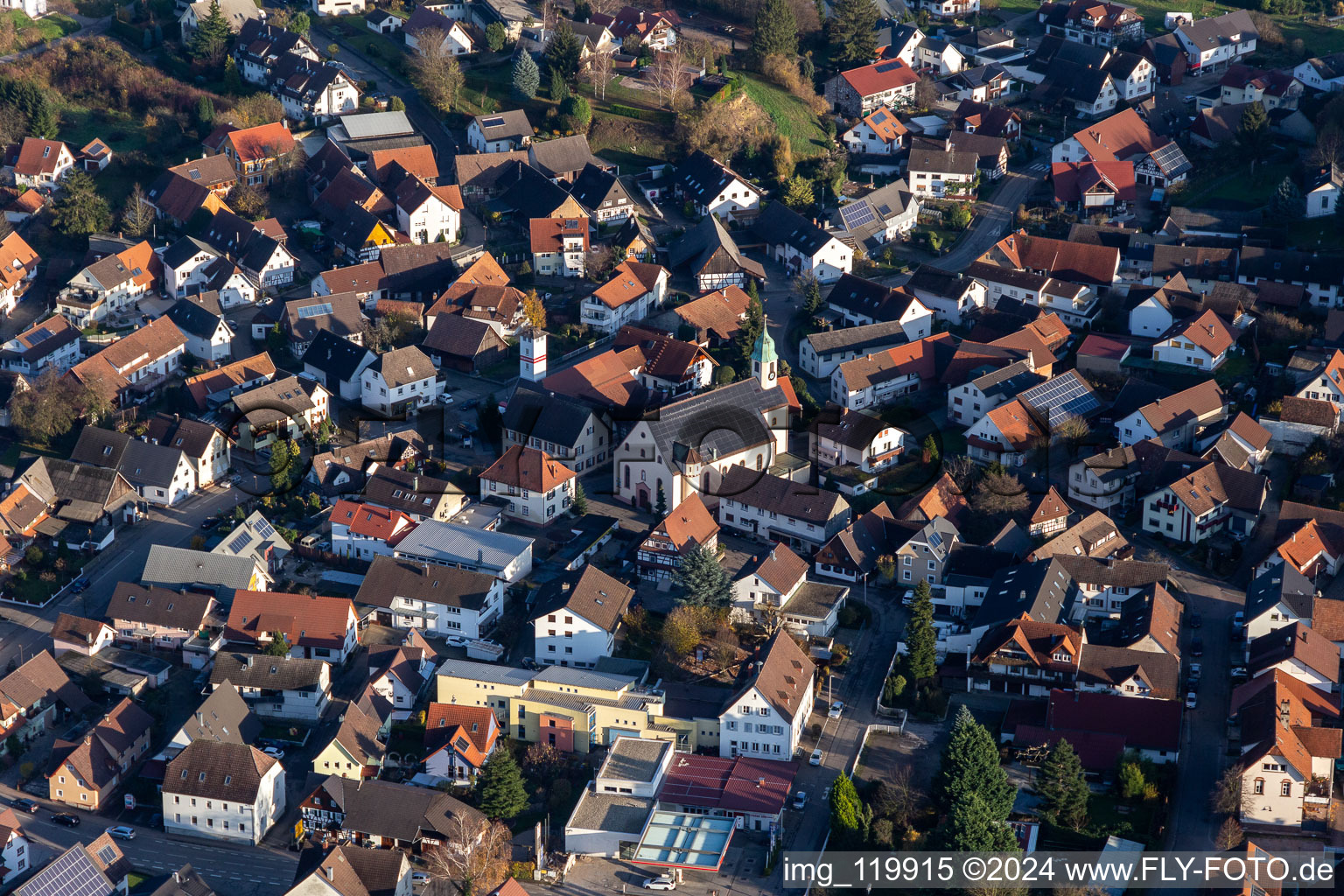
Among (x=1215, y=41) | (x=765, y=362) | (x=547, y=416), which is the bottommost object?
(x=1215, y=41)

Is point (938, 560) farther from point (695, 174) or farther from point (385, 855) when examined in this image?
point (695, 174)

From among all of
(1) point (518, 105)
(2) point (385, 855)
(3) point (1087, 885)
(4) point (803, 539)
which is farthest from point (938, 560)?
(1) point (518, 105)

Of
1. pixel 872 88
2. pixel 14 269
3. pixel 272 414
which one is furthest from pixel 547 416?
pixel 872 88

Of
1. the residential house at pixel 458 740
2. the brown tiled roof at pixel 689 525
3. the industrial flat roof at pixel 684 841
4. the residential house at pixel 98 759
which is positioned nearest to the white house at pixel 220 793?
the residential house at pixel 98 759

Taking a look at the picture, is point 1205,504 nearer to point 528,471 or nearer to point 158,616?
point 528,471

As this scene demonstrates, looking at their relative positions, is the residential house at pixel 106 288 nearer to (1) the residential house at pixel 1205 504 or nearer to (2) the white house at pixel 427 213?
(2) the white house at pixel 427 213

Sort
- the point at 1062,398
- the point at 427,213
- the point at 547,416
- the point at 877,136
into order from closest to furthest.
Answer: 1. the point at 547,416
2. the point at 1062,398
3. the point at 427,213
4. the point at 877,136
